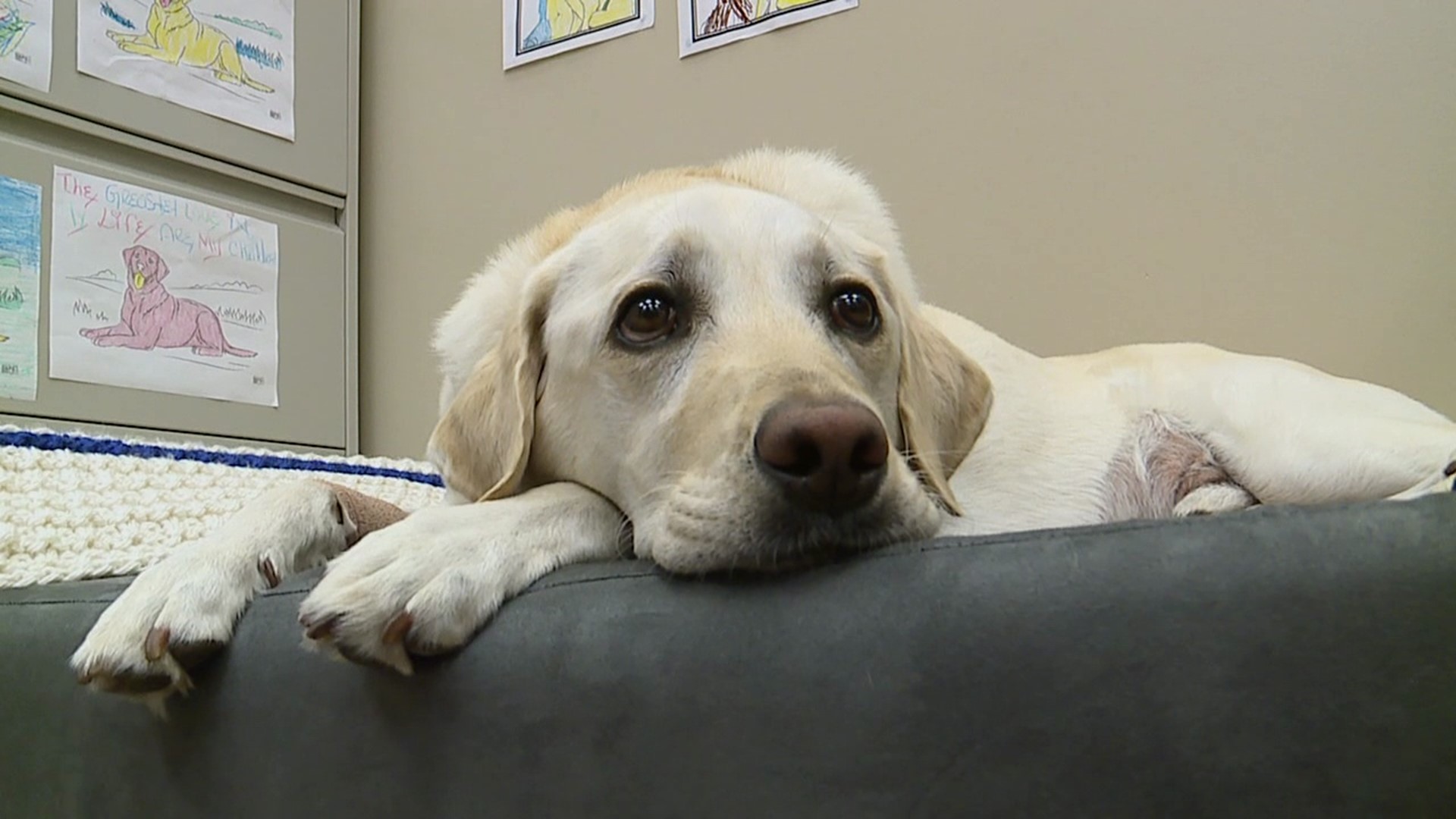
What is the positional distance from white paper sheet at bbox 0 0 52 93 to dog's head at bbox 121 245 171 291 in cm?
39

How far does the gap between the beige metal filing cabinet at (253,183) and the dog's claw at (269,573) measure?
1641mm

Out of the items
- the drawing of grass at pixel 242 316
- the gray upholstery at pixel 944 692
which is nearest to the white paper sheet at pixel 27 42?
the drawing of grass at pixel 242 316

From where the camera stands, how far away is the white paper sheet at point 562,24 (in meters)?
2.55

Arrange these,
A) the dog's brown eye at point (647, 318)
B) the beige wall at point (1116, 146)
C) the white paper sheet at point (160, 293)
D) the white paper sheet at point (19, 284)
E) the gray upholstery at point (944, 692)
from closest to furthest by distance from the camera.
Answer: the gray upholstery at point (944, 692) < the dog's brown eye at point (647, 318) < the beige wall at point (1116, 146) < the white paper sheet at point (19, 284) < the white paper sheet at point (160, 293)

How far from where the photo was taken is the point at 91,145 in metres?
2.42

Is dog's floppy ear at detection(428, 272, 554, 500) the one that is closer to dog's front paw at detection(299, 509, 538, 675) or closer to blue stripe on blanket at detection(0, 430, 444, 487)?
dog's front paw at detection(299, 509, 538, 675)

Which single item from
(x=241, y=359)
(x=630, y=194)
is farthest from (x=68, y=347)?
(x=630, y=194)

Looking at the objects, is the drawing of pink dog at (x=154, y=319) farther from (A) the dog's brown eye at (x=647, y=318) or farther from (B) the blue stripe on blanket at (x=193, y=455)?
(A) the dog's brown eye at (x=647, y=318)

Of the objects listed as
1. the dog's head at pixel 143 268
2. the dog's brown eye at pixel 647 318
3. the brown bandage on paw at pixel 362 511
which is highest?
the dog's head at pixel 143 268

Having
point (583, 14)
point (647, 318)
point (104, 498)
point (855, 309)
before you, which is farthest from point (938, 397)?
point (583, 14)

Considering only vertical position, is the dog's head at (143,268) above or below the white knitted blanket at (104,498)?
above

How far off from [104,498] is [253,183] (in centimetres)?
155

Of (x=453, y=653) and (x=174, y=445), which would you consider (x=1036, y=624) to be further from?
(x=174, y=445)

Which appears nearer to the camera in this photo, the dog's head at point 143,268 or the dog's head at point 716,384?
the dog's head at point 716,384
